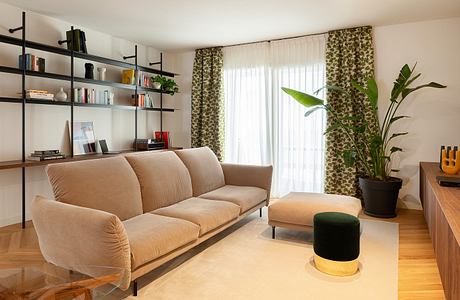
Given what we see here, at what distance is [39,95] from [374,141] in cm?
415

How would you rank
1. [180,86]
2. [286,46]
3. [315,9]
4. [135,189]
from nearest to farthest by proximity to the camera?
[135,189]
[315,9]
[286,46]
[180,86]

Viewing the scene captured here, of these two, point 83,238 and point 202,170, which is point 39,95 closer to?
point 202,170

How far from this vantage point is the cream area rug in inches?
87.2

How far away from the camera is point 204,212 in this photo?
2877mm

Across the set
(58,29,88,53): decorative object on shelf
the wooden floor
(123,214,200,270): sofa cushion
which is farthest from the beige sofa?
(58,29,88,53): decorative object on shelf

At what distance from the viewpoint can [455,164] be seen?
3.31 meters

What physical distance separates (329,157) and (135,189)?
3028mm

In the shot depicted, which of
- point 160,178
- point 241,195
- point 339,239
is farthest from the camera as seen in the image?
point 241,195

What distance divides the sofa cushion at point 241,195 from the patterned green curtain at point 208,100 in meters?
1.78

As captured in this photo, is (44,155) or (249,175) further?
(249,175)

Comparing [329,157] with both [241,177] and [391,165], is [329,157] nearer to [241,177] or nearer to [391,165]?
[391,165]

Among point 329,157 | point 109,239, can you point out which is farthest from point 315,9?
point 109,239

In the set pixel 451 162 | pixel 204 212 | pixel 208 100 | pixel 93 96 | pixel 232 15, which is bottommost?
pixel 204 212

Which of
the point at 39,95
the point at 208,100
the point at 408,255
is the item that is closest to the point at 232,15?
the point at 208,100
